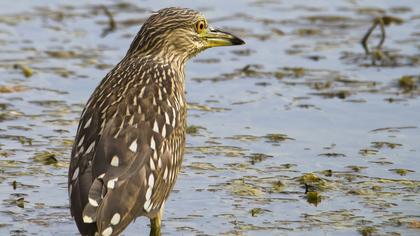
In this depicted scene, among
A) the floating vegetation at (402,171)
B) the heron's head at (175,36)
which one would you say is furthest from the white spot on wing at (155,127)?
the floating vegetation at (402,171)

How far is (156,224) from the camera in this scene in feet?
29.8

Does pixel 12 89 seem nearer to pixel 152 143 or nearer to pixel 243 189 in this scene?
pixel 243 189

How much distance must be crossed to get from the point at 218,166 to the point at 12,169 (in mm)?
1692

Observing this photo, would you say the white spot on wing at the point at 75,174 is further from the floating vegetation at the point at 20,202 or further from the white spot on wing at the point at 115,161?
the floating vegetation at the point at 20,202

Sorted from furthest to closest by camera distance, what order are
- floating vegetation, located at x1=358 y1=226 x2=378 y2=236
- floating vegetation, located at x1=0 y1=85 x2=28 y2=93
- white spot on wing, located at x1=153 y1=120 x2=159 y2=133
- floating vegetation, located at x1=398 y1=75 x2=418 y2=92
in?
floating vegetation, located at x1=398 y1=75 x2=418 y2=92 < floating vegetation, located at x1=0 y1=85 x2=28 y2=93 < floating vegetation, located at x1=358 y1=226 x2=378 y2=236 < white spot on wing, located at x1=153 y1=120 x2=159 y2=133

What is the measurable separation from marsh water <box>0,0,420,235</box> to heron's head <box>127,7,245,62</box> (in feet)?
3.61

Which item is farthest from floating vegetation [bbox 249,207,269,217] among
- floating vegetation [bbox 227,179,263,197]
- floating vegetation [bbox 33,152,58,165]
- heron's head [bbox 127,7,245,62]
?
floating vegetation [bbox 33,152,58,165]

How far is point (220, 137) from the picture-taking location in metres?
Answer: 11.7

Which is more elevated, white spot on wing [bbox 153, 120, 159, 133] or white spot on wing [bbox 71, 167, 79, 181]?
white spot on wing [bbox 153, 120, 159, 133]

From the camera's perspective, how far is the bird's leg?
9.01 metres

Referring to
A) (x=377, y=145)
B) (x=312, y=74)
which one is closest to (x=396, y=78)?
(x=312, y=74)

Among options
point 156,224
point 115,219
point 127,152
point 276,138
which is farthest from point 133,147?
point 276,138

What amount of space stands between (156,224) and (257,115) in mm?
3548

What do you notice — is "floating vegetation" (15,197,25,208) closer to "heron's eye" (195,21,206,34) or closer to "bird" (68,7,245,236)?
"bird" (68,7,245,236)
